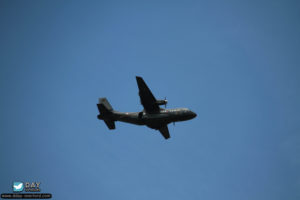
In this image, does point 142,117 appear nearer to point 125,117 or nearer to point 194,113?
point 125,117

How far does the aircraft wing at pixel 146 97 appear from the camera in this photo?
4423cm

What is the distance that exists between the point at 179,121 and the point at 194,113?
2.63 meters

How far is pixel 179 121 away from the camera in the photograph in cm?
4566

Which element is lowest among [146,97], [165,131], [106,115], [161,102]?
[165,131]

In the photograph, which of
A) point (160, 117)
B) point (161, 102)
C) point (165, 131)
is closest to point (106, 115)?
point (160, 117)

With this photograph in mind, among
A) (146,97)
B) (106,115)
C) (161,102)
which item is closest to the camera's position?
(146,97)

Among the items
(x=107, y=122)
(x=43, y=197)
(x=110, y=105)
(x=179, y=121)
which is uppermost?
(x=110, y=105)

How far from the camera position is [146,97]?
1777 inches

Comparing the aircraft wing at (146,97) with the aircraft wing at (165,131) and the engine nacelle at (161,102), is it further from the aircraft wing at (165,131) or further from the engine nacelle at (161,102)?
the aircraft wing at (165,131)

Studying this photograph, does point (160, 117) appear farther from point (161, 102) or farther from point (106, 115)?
point (106, 115)

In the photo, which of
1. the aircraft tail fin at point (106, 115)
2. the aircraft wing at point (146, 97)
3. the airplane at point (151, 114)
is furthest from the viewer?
the aircraft tail fin at point (106, 115)

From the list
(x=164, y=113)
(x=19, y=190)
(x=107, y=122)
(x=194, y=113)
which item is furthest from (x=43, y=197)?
(x=194, y=113)

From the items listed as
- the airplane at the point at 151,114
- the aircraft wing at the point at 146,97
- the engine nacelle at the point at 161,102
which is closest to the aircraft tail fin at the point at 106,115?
the airplane at the point at 151,114

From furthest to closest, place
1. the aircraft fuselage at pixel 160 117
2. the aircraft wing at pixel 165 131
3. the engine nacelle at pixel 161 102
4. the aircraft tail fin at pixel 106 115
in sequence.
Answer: the aircraft wing at pixel 165 131, the aircraft tail fin at pixel 106 115, the engine nacelle at pixel 161 102, the aircraft fuselage at pixel 160 117
